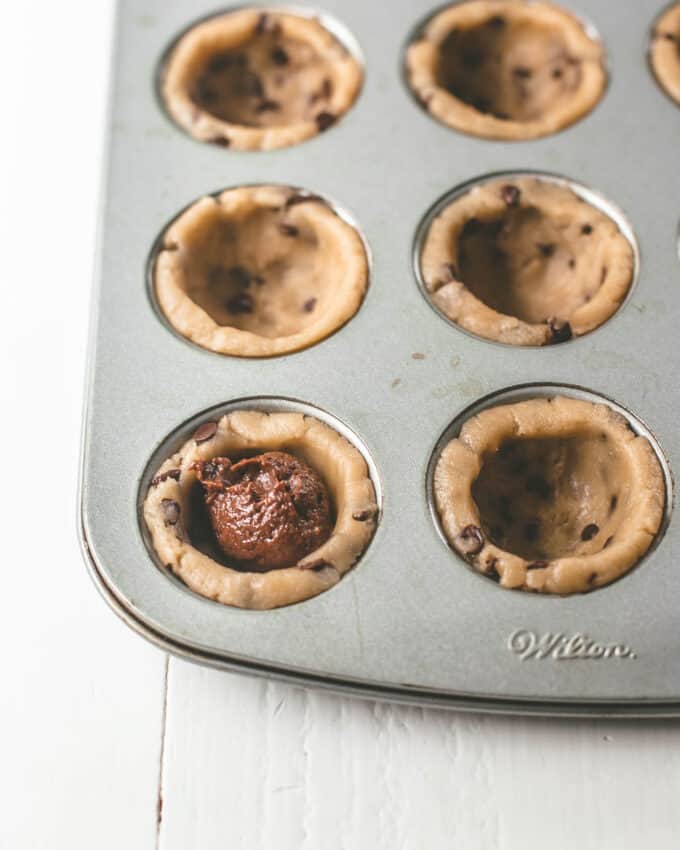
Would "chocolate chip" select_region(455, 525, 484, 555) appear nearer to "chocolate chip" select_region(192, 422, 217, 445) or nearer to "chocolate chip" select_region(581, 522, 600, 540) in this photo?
"chocolate chip" select_region(581, 522, 600, 540)

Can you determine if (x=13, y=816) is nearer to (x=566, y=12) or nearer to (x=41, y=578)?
(x=41, y=578)

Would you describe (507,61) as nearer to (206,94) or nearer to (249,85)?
(249,85)

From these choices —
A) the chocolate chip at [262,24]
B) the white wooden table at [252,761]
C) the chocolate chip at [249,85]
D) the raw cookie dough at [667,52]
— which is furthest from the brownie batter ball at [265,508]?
the raw cookie dough at [667,52]

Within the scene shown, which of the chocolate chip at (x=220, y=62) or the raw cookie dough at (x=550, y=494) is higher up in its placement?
the chocolate chip at (x=220, y=62)

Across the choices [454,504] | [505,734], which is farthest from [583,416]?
[505,734]

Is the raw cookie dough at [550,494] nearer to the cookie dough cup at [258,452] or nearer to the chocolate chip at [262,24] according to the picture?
the cookie dough cup at [258,452]

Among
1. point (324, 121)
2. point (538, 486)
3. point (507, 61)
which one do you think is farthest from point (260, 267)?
point (507, 61)
